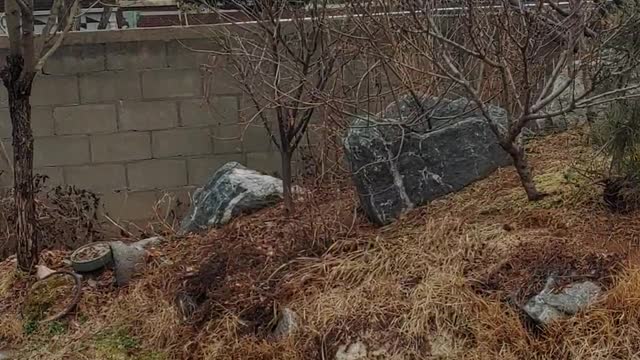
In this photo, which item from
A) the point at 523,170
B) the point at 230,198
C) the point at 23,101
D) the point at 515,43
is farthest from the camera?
the point at 230,198

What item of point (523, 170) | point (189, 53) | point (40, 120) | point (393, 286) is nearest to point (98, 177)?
point (40, 120)

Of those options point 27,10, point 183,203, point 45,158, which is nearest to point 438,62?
point 27,10

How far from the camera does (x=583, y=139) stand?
19.3 feet

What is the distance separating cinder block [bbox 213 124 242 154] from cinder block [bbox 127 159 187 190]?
12.5 inches

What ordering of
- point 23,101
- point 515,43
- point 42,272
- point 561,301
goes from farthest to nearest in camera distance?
1. point 42,272
2. point 23,101
3. point 515,43
4. point 561,301

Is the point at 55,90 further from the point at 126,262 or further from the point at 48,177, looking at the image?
the point at 126,262

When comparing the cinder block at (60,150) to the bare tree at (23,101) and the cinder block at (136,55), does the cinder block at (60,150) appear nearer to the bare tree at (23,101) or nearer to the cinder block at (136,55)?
the cinder block at (136,55)

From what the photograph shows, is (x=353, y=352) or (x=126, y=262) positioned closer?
(x=353, y=352)

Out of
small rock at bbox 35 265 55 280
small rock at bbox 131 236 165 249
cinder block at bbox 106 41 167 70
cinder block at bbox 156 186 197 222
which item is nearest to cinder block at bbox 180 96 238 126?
cinder block at bbox 106 41 167 70

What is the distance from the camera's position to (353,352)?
3992 millimetres

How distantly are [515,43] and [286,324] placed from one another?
1.89 meters

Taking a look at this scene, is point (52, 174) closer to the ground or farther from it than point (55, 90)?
closer to the ground

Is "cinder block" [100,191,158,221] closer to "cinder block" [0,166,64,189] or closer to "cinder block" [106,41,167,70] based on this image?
"cinder block" [0,166,64,189]

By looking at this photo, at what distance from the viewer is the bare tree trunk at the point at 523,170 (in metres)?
4.55
